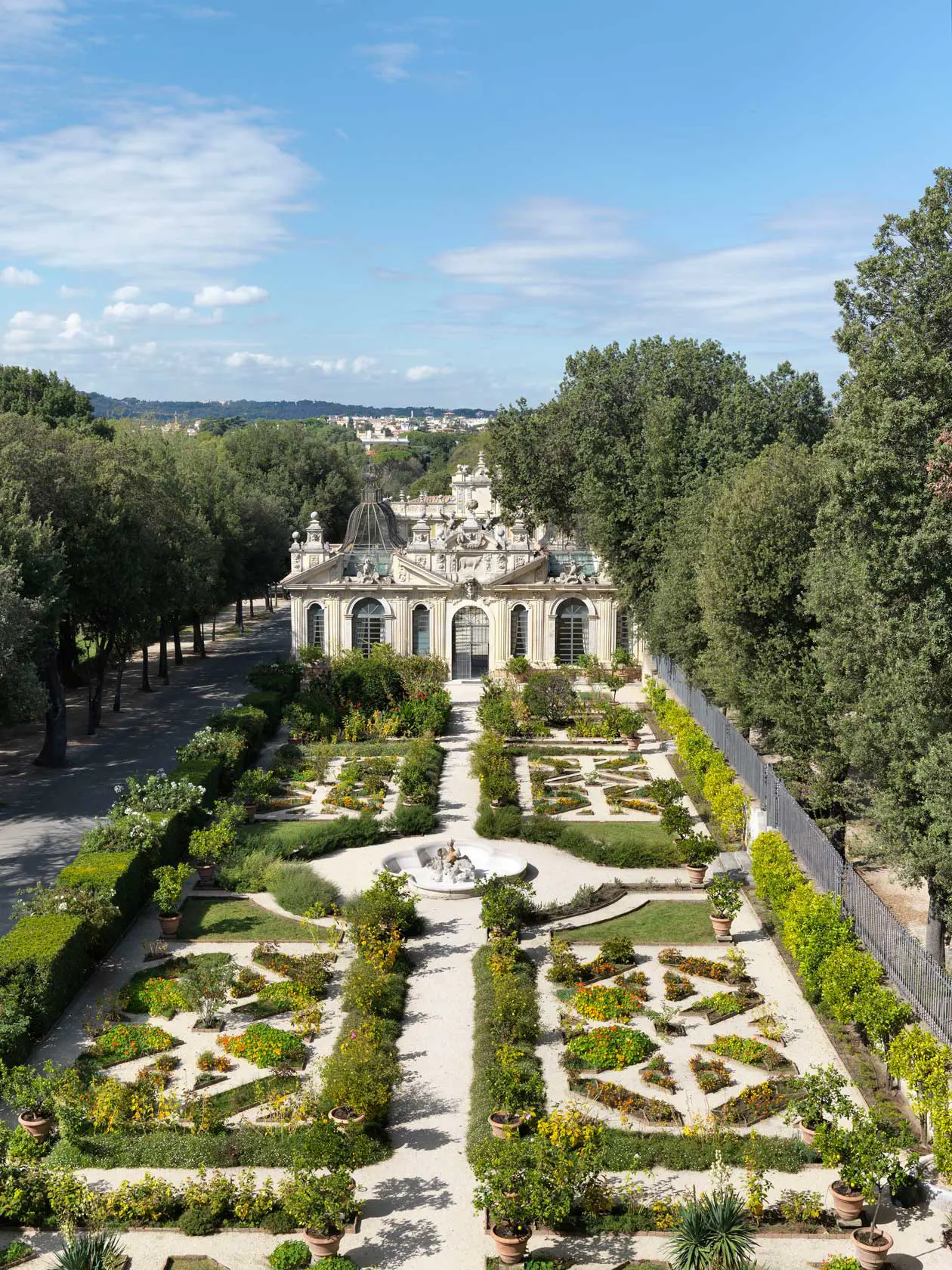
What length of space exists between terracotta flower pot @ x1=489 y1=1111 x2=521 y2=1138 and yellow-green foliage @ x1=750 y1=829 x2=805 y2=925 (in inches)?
320

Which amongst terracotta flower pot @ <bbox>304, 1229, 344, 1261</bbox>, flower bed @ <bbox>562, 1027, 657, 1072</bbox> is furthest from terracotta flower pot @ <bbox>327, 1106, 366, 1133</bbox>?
flower bed @ <bbox>562, 1027, 657, 1072</bbox>

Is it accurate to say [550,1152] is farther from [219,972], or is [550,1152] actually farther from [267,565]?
[267,565]

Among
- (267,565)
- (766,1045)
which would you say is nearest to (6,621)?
(766,1045)

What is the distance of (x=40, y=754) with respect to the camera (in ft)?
116

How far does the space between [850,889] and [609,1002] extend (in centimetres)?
524

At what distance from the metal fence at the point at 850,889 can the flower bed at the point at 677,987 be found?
10.1 feet

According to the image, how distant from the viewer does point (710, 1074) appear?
1673cm

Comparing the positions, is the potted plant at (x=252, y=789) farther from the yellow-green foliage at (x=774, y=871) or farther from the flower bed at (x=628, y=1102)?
the flower bed at (x=628, y=1102)

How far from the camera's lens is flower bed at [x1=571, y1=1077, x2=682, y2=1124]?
620 inches

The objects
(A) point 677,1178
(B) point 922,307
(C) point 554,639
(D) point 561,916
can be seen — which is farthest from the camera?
(C) point 554,639

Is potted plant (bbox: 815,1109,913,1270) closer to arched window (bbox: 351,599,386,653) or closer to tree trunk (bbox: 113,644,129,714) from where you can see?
tree trunk (bbox: 113,644,129,714)

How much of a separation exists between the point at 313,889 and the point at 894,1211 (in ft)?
41.8

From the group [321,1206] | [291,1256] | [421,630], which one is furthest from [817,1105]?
[421,630]

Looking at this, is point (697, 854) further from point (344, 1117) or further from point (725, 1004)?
point (344, 1117)
